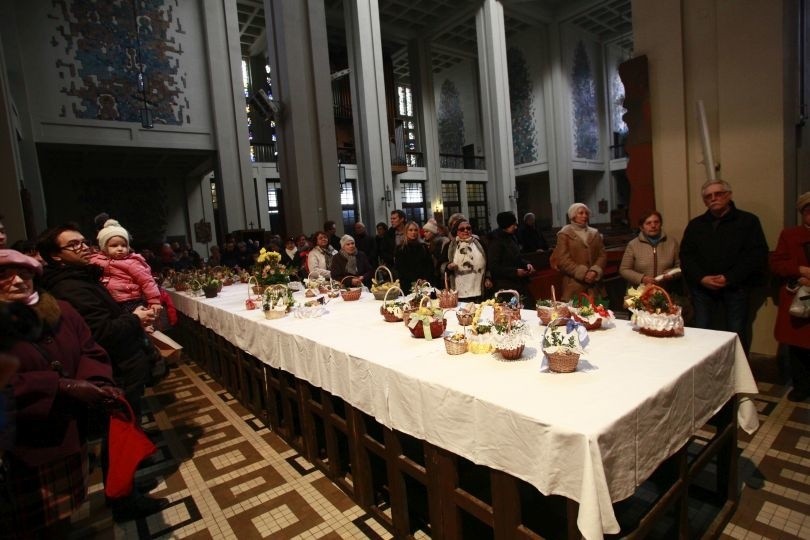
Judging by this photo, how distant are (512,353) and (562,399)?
17.2 inches

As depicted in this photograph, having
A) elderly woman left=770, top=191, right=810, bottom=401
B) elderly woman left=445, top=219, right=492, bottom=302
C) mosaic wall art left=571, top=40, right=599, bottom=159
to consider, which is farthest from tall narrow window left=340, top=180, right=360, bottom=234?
elderly woman left=770, top=191, right=810, bottom=401

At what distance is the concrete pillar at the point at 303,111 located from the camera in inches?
307

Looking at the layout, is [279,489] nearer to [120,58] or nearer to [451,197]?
[120,58]

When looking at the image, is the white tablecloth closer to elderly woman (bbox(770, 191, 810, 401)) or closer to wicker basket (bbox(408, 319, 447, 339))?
wicker basket (bbox(408, 319, 447, 339))

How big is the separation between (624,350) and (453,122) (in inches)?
794

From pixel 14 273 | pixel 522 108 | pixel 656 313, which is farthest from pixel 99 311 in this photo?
pixel 522 108

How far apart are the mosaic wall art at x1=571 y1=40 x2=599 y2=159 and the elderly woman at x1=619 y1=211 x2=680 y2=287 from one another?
50.4 feet

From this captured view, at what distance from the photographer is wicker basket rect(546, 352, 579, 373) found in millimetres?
1696

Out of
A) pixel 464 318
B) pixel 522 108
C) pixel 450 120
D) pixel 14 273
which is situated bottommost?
pixel 464 318

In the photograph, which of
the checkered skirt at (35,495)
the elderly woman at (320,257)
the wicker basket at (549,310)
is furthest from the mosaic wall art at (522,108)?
the checkered skirt at (35,495)

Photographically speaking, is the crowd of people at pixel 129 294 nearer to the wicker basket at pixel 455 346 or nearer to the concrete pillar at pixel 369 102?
the wicker basket at pixel 455 346

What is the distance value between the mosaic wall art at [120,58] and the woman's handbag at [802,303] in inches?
464

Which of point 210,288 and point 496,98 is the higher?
point 496,98

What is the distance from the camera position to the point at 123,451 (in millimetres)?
2059
